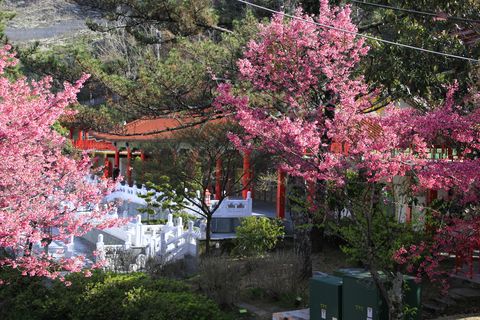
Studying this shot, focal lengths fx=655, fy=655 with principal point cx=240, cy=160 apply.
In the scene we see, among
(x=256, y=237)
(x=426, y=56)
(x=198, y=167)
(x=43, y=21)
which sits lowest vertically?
(x=256, y=237)

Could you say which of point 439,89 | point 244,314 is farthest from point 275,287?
point 439,89

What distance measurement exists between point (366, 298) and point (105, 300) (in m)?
4.67

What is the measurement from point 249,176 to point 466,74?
10766mm

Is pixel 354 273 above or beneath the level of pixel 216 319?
above

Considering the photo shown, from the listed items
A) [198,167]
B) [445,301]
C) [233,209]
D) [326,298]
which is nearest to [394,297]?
[326,298]

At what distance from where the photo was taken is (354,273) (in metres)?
9.40

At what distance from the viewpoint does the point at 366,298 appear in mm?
8852

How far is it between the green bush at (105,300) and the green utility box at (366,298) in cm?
211

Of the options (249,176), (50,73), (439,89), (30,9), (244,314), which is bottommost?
(244,314)

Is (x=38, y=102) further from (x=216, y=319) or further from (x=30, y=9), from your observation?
(x=30, y=9)

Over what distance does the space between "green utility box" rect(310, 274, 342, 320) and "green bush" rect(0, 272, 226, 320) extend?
4.77 ft

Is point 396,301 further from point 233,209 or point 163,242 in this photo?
point 233,209

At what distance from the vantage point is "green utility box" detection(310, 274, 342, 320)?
30.7 feet

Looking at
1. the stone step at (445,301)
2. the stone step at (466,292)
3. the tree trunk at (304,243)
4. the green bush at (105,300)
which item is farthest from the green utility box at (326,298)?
the tree trunk at (304,243)
